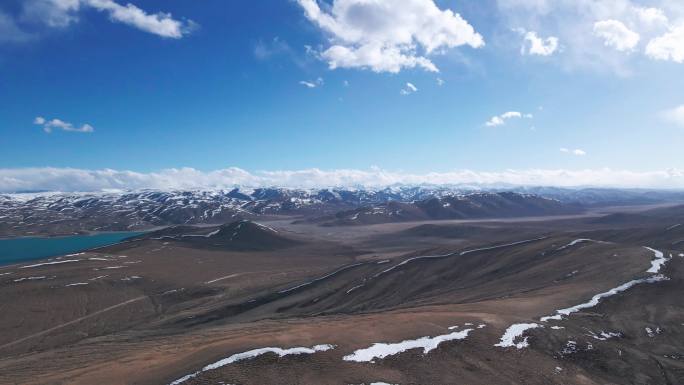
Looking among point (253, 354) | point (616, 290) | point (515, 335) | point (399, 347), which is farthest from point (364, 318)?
point (616, 290)

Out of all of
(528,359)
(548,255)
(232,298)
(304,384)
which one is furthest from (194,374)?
(548,255)

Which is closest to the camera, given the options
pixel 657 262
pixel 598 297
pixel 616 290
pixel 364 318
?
pixel 364 318

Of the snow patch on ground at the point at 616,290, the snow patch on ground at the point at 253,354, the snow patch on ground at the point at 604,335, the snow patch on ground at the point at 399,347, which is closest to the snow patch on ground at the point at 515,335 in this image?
the snow patch on ground at the point at 399,347

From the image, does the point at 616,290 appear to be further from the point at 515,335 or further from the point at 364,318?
the point at 364,318

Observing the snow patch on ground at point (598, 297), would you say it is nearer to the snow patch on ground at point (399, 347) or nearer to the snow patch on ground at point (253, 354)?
the snow patch on ground at point (399, 347)

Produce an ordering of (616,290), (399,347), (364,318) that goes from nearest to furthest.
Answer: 1. (399,347)
2. (364,318)
3. (616,290)

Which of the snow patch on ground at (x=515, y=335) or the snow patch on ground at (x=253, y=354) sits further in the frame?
the snow patch on ground at (x=515, y=335)

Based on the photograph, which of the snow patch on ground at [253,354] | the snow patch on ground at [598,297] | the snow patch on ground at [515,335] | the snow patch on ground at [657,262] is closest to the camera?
the snow patch on ground at [253,354]
